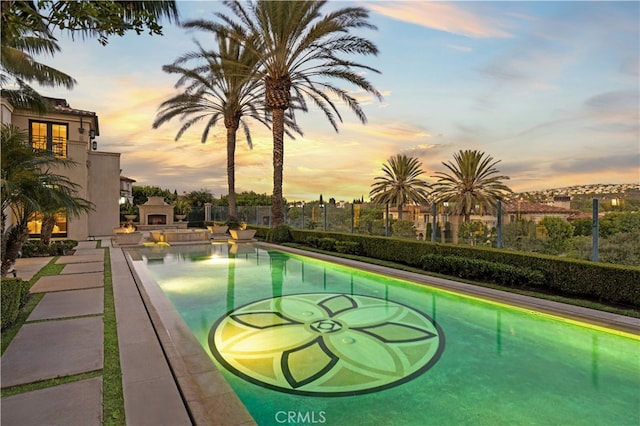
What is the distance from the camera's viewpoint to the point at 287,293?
880 cm

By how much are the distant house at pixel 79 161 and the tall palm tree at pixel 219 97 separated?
13.8 ft

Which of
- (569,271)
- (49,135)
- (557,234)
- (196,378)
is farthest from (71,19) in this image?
(49,135)

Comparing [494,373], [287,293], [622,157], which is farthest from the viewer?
[622,157]

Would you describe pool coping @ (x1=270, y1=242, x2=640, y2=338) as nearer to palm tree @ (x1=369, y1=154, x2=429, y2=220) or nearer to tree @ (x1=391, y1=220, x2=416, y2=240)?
tree @ (x1=391, y1=220, x2=416, y2=240)

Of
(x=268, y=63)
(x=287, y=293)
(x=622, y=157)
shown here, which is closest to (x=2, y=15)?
(x=287, y=293)

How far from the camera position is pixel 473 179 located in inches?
824

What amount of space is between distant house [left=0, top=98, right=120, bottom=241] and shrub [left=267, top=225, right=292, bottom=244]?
10.2 m

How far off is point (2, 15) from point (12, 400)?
10.9ft

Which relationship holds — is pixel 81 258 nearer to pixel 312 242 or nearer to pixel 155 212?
pixel 312 242

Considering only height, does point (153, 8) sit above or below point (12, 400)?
above

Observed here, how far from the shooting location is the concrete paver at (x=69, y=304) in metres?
5.81

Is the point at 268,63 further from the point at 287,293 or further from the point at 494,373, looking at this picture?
the point at 494,373

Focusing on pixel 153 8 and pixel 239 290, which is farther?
pixel 239 290

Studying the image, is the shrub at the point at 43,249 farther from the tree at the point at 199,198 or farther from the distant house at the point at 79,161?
the tree at the point at 199,198
